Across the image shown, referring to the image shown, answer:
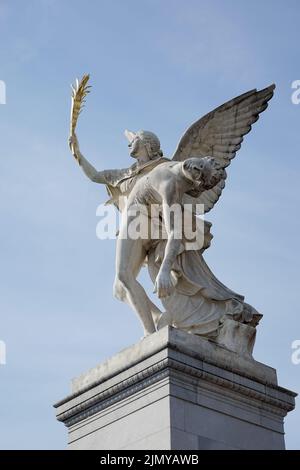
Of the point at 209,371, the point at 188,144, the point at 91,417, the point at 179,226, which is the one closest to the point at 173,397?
the point at 209,371

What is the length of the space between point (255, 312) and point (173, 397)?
106 inches

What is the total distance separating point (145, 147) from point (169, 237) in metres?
2.06

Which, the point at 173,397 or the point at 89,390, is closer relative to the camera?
the point at 173,397

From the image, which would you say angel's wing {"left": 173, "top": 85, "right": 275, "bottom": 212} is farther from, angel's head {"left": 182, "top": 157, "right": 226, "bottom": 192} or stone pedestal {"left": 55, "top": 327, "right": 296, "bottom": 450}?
stone pedestal {"left": 55, "top": 327, "right": 296, "bottom": 450}

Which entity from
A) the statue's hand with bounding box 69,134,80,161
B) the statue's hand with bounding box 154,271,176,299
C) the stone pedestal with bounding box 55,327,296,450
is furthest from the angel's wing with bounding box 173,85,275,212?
the stone pedestal with bounding box 55,327,296,450

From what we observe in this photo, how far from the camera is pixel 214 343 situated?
45.8 ft

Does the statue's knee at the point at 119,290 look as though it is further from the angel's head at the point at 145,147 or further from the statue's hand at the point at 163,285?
the angel's head at the point at 145,147

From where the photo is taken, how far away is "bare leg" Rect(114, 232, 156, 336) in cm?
1462

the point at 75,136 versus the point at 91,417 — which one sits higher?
the point at 75,136

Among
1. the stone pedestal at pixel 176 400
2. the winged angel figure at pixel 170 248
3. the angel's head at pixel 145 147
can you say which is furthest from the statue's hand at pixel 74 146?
the stone pedestal at pixel 176 400

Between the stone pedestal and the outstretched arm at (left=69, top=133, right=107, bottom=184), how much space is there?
11.5 feet
